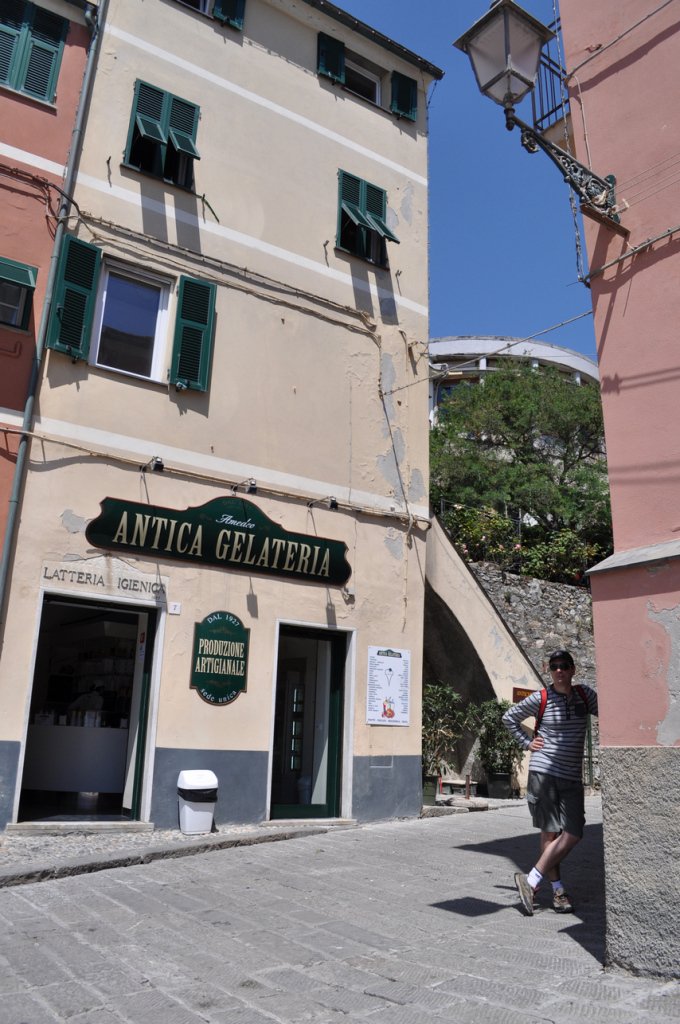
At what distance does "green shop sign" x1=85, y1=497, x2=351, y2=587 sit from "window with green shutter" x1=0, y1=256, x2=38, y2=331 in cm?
210

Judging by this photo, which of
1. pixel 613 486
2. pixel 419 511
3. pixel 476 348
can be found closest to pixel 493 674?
pixel 419 511

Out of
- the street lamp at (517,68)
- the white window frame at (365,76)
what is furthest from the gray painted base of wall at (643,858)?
the white window frame at (365,76)

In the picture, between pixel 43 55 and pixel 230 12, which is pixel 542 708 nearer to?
pixel 43 55

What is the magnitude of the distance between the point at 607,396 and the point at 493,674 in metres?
8.49

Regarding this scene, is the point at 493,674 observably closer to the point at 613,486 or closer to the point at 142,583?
the point at 142,583

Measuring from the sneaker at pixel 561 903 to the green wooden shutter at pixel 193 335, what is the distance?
259 inches

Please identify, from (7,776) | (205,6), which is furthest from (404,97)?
(7,776)

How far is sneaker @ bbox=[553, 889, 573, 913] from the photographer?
540 cm

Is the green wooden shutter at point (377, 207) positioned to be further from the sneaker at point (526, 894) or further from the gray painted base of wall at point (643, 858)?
the gray painted base of wall at point (643, 858)

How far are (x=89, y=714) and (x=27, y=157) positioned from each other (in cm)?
629

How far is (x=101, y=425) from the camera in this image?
8938 mm

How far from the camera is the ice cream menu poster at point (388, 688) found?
34.3 ft

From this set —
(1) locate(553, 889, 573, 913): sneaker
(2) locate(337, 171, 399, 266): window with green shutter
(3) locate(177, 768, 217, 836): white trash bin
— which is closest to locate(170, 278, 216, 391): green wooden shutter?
(2) locate(337, 171, 399, 266): window with green shutter

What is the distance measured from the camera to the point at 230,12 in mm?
11125
